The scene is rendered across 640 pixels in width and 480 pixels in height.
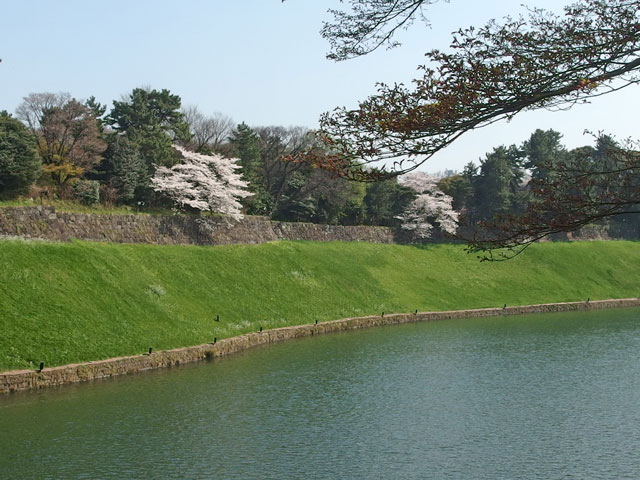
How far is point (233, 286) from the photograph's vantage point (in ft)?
147

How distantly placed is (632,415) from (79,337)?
23090 millimetres

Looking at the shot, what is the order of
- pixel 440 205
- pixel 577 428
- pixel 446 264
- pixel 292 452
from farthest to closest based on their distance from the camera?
pixel 440 205 → pixel 446 264 → pixel 577 428 → pixel 292 452

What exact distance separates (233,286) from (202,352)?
11.9 metres

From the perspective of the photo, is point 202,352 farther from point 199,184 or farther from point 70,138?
point 70,138

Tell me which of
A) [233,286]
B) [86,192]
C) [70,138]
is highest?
[70,138]

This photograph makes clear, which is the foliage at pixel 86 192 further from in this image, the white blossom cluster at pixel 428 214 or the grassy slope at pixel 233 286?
the white blossom cluster at pixel 428 214

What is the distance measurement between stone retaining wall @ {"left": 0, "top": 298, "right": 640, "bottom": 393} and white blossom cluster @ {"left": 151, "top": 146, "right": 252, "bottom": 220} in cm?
1594

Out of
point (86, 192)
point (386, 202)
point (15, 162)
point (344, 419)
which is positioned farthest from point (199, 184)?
point (344, 419)

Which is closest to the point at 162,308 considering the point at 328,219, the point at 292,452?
the point at 292,452

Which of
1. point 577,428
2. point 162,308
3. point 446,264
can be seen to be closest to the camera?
point 577,428

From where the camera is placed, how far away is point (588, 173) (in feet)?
41.1

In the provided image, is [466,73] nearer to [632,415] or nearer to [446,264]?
[632,415]

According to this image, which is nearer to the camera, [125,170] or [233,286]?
[233,286]

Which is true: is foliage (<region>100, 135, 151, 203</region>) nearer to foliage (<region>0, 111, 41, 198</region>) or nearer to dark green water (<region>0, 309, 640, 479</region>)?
foliage (<region>0, 111, 41, 198</region>)
